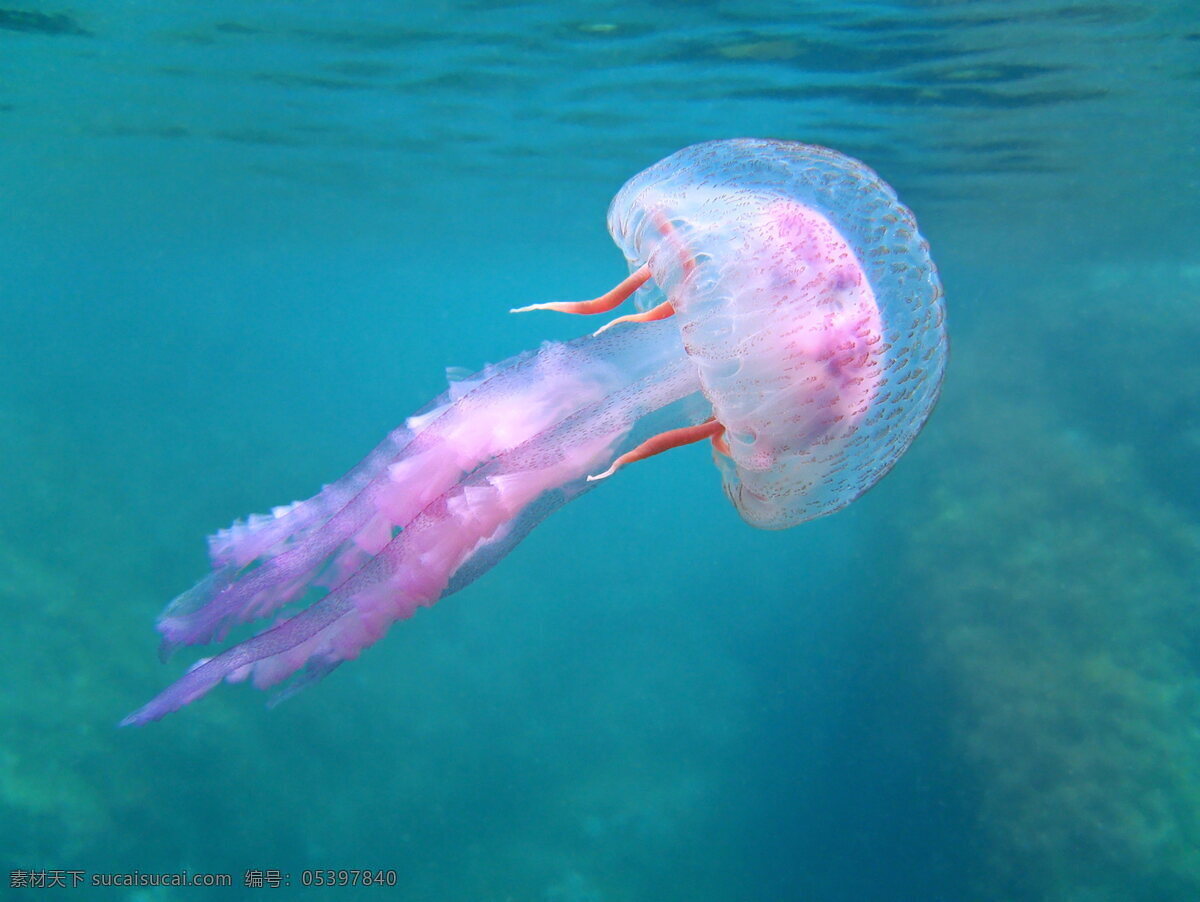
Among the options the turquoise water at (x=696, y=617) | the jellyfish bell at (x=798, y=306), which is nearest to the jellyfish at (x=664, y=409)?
the jellyfish bell at (x=798, y=306)

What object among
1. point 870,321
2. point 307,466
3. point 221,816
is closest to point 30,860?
point 221,816

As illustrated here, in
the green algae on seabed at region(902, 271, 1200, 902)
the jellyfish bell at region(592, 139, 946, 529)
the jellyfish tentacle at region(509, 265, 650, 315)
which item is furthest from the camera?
the green algae on seabed at region(902, 271, 1200, 902)

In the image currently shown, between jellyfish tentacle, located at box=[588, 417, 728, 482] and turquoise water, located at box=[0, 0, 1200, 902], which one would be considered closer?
jellyfish tentacle, located at box=[588, 417, 728, 482]

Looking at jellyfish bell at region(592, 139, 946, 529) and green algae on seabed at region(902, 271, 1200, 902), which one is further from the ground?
jellyfish bell at region(592, 139, 946, 529)

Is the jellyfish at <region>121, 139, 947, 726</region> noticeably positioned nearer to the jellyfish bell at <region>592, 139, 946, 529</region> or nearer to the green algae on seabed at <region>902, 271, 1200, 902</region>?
the jellyfish bell at <region>592, 139, 946, 529</region>

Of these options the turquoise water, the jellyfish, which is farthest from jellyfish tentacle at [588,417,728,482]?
the turquoise water

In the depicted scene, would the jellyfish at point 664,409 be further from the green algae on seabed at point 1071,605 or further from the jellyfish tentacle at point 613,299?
the green algae on seabed at point 1071,605
